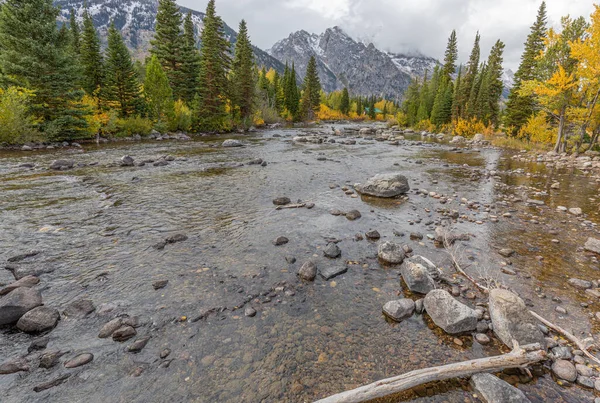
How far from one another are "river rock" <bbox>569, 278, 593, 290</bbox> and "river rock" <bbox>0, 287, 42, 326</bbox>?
10.1 m

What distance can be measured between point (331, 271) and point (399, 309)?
5.58 feet

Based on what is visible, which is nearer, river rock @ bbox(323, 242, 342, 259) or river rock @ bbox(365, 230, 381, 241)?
river rock @ bbox(323, 242, 342, 259)

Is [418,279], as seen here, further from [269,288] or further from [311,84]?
[311,84]

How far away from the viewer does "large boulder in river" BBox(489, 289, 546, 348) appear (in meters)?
3.98

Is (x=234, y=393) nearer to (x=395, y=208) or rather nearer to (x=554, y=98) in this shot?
(x=395, y=208)

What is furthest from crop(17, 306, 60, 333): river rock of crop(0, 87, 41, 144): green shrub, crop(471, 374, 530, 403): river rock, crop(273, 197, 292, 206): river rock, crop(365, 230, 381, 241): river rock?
crop(0, 87, 41, 144): green shrub

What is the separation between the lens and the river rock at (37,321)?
4141 mm

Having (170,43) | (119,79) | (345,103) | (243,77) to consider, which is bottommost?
(119,79)

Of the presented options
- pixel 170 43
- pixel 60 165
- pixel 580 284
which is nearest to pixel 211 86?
pixel 170 43

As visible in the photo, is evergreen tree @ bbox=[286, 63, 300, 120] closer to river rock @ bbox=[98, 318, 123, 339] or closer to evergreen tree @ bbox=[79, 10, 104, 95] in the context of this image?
evergreen tree @ bbox=[79, 10, 104, 95]

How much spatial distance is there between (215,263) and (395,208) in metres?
6.98

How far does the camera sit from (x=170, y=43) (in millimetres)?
41062

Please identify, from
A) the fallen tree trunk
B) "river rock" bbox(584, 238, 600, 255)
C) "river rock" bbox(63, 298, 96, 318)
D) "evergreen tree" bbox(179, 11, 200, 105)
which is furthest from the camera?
"evergreen tree" bbox(179, 11, 200, 105)

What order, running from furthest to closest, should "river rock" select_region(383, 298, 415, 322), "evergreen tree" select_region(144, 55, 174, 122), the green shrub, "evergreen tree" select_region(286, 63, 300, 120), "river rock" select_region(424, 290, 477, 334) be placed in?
"evergreen tree" select_region(286, 63, 300, 120) → "evergreen tree" select_region(144, 55, 174, 122) → the green shrub → "river rock" select_region(383, 298, 415, 322) → "river rock" select_region(424, 290, 477, 334)
